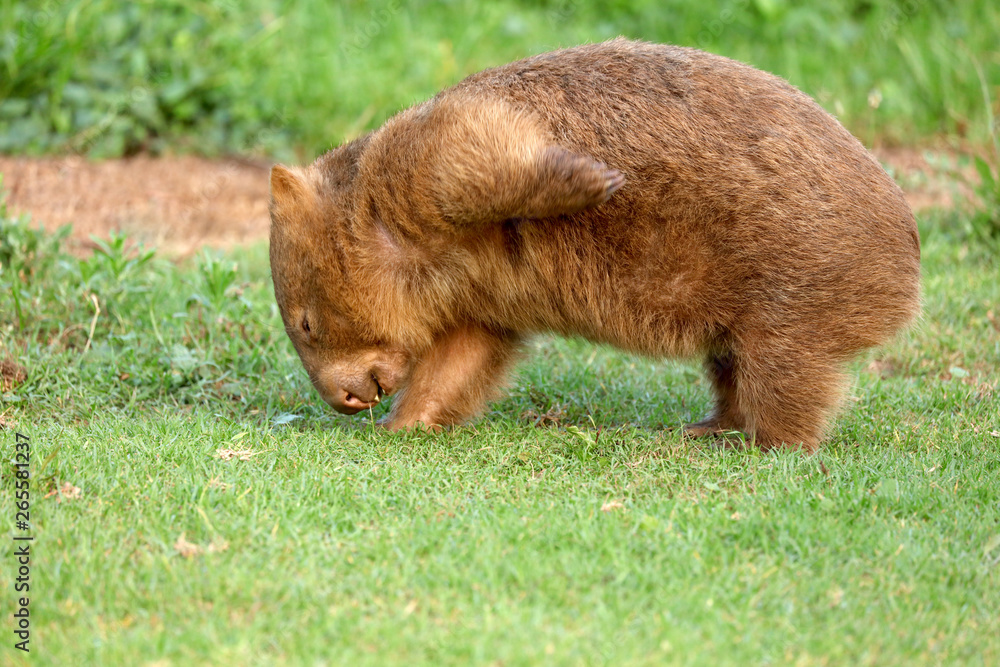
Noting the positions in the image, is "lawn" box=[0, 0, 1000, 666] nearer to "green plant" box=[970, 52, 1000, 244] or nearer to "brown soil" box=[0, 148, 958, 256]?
"green plant" box=[970, 52, 1000, 244]

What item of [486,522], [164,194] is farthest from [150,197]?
[486,522]

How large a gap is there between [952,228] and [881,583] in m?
4.50

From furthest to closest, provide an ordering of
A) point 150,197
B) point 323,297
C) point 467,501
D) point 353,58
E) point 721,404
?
point 353,58, point 150,197, point 721,404, point 323,297, point 467,501

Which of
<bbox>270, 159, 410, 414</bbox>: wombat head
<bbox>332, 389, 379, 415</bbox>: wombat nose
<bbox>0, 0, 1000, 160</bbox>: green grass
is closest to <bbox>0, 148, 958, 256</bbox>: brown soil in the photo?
<bbox>0, 0, 1000, 160</bbox>: green grass

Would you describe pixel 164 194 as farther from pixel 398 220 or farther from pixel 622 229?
pixel 622 229

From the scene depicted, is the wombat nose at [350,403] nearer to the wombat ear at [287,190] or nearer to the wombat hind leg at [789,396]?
the wombat ear at [287,190]

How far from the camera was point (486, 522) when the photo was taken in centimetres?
361

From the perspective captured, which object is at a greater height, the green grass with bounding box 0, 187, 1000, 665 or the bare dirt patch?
the green grass with bounding box 0, 187, 1000, 665

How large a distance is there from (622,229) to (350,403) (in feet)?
4.65

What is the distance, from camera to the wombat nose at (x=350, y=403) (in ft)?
15.6

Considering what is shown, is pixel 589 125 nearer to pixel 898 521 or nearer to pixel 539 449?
pixel 539 449

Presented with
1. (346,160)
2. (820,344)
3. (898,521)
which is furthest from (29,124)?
(898,521)

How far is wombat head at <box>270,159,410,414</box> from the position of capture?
461cm

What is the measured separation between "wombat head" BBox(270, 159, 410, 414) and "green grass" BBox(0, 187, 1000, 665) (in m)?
0.26
